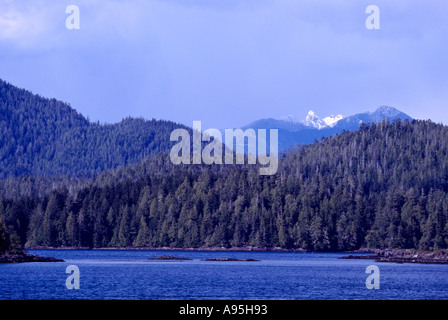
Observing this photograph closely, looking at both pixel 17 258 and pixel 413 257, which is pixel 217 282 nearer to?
pixel 17 258

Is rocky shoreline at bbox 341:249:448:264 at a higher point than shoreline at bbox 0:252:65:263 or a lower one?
lower

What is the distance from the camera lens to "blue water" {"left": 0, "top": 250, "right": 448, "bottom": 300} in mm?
84375

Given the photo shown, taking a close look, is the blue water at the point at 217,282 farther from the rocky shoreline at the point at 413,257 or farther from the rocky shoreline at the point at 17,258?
the rocky shoreline at the point at 413,257

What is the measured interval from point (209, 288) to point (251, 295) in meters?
9.28

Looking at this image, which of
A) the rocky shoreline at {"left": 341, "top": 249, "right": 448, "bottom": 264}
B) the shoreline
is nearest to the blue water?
the shoreline

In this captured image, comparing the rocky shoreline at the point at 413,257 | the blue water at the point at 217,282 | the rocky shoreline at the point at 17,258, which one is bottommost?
the blue water at the point at 217,282

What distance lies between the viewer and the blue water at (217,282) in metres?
84.4

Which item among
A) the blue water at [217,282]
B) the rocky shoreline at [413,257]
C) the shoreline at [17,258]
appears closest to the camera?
the blue water at [217,282]

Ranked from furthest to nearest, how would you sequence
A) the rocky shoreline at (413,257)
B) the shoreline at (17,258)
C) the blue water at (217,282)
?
1. the rocky shoreline at (413,257)
2. the shoreline at (17,258)
3. the blue water at (217,282)

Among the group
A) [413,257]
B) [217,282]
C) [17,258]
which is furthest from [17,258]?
[413,257]

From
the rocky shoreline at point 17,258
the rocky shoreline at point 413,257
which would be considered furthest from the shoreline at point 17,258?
the rocky shoreline at point 413,257

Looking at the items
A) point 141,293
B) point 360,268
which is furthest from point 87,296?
point 360,268

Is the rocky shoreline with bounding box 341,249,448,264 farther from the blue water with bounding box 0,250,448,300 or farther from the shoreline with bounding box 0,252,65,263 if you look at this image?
the shoreline with bounding box 0,252,65,263
